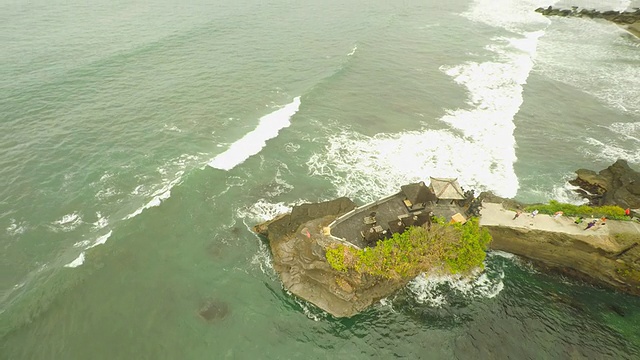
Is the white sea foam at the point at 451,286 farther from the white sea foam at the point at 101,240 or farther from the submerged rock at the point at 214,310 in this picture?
the white sea foam at the point at 101,240

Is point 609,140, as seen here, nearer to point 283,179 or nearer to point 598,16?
point 283,179

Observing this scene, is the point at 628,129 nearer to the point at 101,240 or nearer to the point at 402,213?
the point at 402,213

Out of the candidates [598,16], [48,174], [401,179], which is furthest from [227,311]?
[598,16]

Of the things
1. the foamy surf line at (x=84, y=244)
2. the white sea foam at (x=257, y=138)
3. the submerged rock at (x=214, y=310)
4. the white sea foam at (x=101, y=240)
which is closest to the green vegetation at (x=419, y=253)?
the submerged rock at (x=214, y=310)

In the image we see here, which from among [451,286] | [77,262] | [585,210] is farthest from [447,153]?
[77,262]

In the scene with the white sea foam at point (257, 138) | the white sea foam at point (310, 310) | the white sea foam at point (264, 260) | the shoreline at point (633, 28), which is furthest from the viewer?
the shoreline at point (633, 28)

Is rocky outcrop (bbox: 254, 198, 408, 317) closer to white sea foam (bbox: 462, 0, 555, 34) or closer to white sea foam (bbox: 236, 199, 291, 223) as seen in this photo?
white sea foam (bbox: 236, 199, 291, 223)
